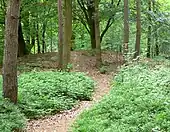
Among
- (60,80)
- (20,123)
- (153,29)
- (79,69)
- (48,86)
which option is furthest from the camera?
(153,29)

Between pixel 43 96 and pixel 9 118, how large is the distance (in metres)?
3.09

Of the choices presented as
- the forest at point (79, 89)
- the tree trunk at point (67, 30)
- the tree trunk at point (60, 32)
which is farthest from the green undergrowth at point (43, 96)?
the tree trunk at point (67, 30)

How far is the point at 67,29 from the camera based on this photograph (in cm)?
1716

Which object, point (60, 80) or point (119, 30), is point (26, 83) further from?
point (119, 30)

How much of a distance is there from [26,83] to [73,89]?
73.7 inches

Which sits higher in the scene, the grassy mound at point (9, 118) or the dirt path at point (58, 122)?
the grassy mound at point (9, 118)

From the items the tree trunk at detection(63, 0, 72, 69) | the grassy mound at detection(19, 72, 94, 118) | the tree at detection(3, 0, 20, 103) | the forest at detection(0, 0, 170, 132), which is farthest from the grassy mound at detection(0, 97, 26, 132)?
the tree trunk at detection(63, 0, 72, 69)

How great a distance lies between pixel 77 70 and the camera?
1783cm

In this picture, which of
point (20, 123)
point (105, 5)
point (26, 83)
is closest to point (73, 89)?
point (26, 83)

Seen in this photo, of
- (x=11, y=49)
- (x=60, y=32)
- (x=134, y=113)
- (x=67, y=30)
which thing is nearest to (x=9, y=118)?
(x=11, y=49)

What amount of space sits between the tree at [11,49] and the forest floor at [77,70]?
1071 millimetres

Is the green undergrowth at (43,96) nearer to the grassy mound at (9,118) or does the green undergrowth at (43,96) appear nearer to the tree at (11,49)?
the grassy mound at (9,118)

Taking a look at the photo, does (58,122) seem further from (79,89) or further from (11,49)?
(79,89)

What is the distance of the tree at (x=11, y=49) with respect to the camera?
333 inches
